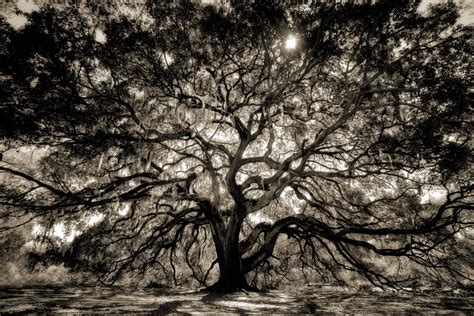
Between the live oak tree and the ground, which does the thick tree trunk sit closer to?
the live oak tree

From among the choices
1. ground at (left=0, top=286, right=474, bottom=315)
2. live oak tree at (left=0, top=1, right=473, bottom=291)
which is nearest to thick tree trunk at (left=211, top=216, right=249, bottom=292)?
live oak tree at (left=0, top=1, right=473, bottom=291)

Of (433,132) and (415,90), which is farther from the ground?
(415,90)

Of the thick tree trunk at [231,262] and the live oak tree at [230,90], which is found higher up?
the live oak tree at [230,90]

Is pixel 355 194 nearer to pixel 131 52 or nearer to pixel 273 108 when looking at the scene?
pixel 273 108

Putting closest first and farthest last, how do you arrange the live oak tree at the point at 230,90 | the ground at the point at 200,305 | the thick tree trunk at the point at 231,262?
the ground at the point at 200,305, the live oak tree at the point at 230,90, the thick tree trunk at the point at 231,262

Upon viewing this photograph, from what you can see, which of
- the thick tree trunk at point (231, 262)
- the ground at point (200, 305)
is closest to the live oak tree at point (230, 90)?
the thick tree trunk at point (231, 262)

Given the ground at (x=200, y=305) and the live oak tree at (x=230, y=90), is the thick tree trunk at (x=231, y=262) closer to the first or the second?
the live oak tree at (x=230, y=90)

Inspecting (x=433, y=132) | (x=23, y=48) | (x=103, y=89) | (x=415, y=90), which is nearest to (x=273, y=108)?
(x=415, y=90)

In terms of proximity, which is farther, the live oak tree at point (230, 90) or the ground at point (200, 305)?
the live oak tree at point (230, 90)

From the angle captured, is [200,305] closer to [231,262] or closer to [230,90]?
[231,262]

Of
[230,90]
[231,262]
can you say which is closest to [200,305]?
[231,262]

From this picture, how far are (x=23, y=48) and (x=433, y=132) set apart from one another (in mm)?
7039

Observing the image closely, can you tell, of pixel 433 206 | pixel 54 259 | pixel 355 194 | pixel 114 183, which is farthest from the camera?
pixel 355 194

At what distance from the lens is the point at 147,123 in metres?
5.88
